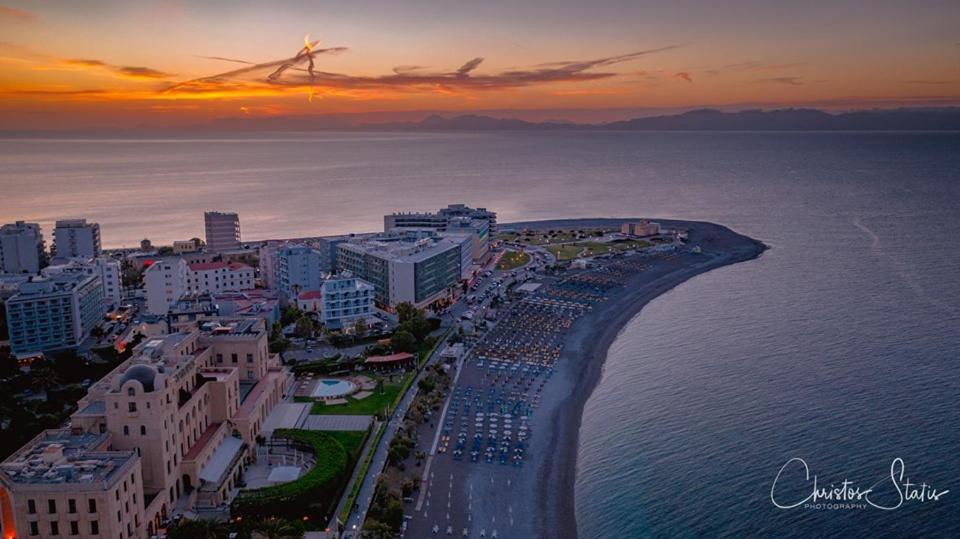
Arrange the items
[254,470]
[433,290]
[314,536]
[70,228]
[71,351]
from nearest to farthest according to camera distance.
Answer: [314,536], [254,470], [71,351], [433,290], [70,228]

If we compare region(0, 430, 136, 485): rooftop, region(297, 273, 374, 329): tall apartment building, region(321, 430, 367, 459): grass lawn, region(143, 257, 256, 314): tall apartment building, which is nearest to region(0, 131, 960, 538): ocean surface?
region(321, 430, 367, 459): grass lawn

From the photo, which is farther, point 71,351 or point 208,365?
point 71,351

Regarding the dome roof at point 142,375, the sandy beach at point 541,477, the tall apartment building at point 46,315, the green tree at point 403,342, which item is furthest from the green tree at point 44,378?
the sandy beach at point 541,477

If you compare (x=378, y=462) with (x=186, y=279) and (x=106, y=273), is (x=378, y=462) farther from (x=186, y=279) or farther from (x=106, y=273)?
(x=106, y=273)

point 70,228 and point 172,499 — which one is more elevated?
point 70,228

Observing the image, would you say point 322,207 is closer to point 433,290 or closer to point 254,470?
point 433,290

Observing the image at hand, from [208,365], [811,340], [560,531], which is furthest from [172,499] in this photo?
[811,340]
